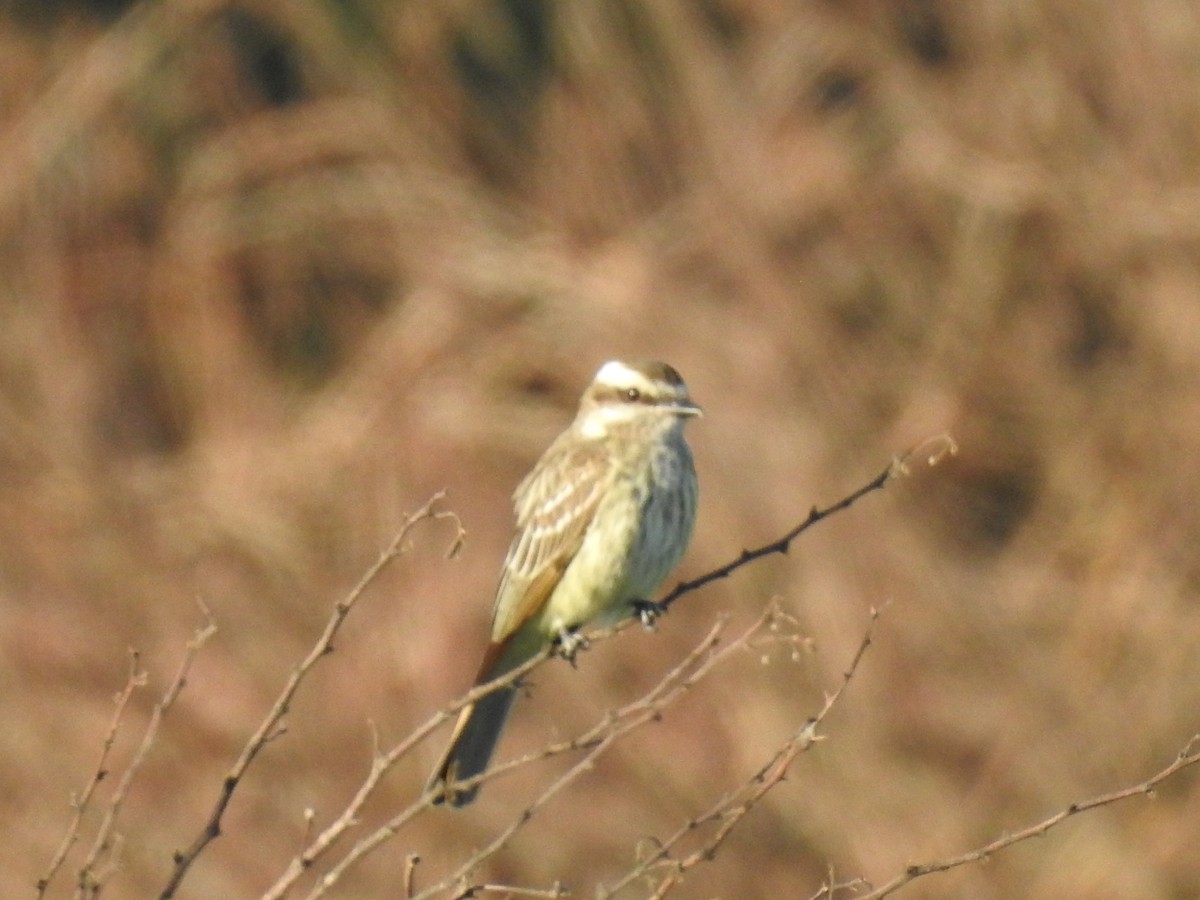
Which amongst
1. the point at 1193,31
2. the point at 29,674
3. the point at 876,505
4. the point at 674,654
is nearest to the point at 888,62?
the point at 1193,31

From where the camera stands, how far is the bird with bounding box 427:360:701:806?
6.02 m

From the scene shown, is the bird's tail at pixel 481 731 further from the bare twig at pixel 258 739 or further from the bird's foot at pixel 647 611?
the bare twig at pixel 258 739

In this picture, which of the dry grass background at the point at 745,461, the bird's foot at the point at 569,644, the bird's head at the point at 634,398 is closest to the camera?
the bird's foot at the point at 569,644

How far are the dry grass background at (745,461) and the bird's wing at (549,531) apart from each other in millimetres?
4197

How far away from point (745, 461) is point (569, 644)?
511 centimetres

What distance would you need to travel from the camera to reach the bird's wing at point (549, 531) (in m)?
6.15

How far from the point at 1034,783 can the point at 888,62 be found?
12.9 ft

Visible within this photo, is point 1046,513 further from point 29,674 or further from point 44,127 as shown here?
point 44,127

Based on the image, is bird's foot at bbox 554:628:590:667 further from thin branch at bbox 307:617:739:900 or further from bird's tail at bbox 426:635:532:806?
thin branch at bbox 307:617:739:900

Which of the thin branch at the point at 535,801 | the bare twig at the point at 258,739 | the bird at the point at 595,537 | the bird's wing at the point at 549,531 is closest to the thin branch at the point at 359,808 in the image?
the thin branch at the point at 535,801

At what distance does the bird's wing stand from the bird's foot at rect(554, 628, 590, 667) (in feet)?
0.34

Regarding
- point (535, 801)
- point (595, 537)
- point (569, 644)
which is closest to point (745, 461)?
point (595, 537)

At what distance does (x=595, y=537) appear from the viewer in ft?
20.0

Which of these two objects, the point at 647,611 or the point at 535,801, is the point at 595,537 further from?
the point at 535,801
